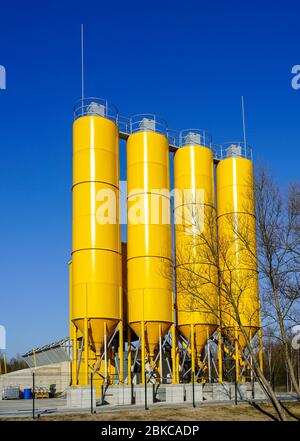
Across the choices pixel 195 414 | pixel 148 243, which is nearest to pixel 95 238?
pixel 148 243

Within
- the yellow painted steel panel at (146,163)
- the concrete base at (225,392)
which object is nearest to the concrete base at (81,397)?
the concrete base at (225,392)

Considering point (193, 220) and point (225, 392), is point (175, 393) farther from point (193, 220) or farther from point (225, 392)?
point (193, 220)

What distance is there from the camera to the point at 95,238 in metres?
34.3

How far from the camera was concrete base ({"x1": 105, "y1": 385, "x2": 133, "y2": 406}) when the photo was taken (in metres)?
32.8

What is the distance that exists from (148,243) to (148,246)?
18 cm

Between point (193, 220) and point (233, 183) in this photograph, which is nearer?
point (193, 220)

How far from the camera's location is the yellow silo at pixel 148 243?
118 feet

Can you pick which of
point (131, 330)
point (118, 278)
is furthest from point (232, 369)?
point (118, 278)

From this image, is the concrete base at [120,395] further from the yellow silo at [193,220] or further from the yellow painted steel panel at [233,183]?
the yellow painted steel panel at [233,183]

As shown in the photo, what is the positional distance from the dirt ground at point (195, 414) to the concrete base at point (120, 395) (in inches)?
195

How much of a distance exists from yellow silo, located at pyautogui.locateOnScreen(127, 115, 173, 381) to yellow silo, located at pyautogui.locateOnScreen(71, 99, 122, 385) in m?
1.44

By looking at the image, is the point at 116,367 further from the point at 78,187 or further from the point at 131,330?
the point at 78,187

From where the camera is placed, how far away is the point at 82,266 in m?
34.2
